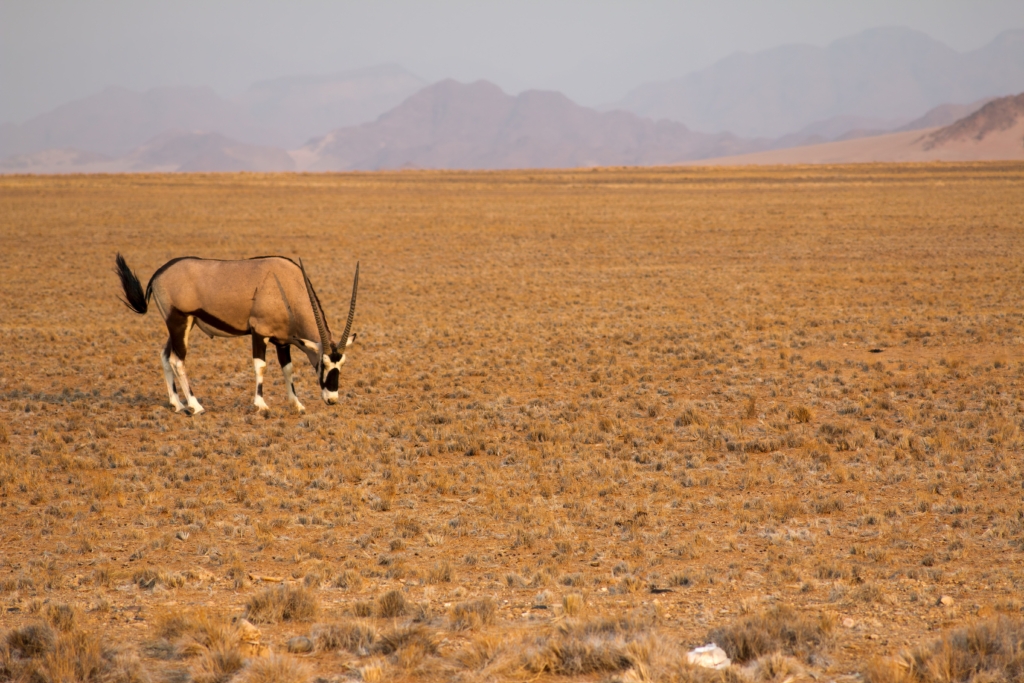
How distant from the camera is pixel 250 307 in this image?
420 inches

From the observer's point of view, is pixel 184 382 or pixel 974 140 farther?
pixel 974 140

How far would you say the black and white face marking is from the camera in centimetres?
1041

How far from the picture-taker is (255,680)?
4875 mm

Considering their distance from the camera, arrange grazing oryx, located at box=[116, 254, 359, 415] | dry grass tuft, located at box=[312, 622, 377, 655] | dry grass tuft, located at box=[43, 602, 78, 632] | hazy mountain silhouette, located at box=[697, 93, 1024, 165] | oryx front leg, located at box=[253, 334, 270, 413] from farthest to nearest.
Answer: hazy mountain silhouette, located at box=[697, 93, 1024, 165] → oryx front leg, located at box=[253, 334, 270, 413] → grazing oryx, located at box=[116, 254, 359, 415] → dry grass tuft, located at box=[43, 602, 78, 632] → dry grass tuft, located at box=[312, 622, 377, 655]

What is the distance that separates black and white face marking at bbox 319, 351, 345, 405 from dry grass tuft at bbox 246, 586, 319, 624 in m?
4.64

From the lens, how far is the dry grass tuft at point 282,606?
5734 millimetres

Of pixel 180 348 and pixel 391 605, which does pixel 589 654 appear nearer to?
pixel 391 605

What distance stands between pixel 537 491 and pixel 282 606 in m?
3.26

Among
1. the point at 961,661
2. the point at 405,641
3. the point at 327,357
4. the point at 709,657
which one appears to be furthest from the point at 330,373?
the point at 961,661

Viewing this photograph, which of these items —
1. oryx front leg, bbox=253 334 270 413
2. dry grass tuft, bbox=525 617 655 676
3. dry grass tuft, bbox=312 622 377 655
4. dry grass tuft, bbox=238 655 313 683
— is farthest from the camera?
oryx front leg, bbox=253 334 270 413

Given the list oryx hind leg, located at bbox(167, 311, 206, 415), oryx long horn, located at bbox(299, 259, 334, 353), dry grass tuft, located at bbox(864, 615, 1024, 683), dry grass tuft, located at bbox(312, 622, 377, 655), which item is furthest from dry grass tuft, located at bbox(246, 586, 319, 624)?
oryx hind leg, located at bbox(167, 311, 206, 415)

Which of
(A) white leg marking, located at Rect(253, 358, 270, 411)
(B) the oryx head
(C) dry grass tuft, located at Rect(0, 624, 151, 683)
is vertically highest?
(B) the oryx head

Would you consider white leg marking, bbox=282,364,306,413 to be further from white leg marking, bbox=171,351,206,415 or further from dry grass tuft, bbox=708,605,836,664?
dry grass tuft, bbox=708,605,836,664

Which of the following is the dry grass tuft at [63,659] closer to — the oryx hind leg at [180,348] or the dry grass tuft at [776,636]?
the dry grass tuft at [776,636]
